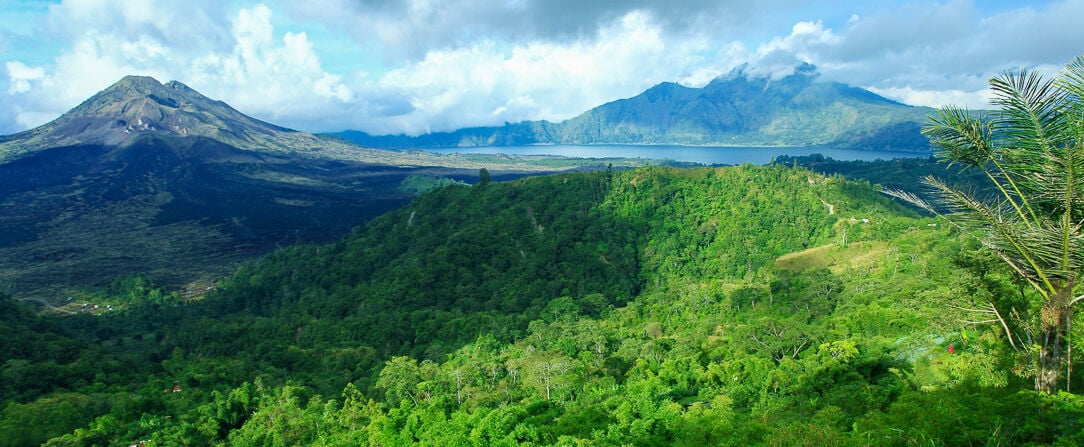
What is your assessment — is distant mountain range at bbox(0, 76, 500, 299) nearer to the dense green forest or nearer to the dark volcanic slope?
the dark volcanic slope

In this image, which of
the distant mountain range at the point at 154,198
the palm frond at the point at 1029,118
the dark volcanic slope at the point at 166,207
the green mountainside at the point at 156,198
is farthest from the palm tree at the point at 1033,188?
the dark volcanic slope at the point at 166,207

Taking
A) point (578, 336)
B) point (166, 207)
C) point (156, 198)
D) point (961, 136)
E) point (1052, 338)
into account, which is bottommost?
point (578, 336)

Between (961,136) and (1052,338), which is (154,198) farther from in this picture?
(1052,338)

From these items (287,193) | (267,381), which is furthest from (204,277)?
(287,193)

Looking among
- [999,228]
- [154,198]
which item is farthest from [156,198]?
[999,228]

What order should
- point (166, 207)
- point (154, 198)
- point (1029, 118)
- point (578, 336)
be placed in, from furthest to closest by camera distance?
point (154, 198)
point (166, 207)
point (578, 336)
point (1029, 118)

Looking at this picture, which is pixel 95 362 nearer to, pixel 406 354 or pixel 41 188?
pixel 406 354

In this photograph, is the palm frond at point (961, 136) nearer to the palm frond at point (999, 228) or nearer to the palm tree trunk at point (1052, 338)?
the palm frond at point (999, 228)
